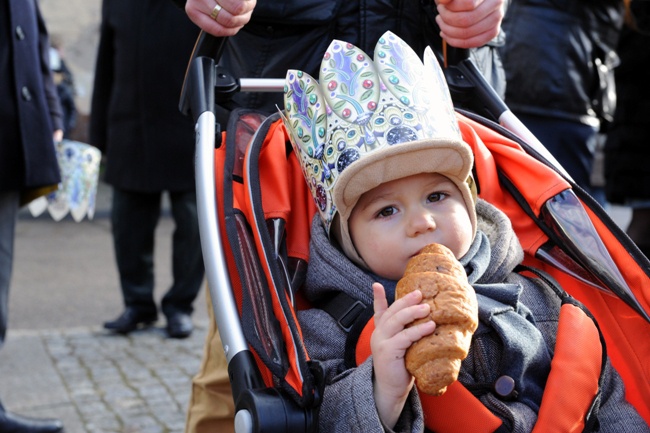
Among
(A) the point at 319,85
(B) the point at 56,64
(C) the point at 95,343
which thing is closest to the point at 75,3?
(B) the point at 56,64

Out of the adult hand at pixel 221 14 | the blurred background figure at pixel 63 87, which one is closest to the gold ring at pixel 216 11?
the adult hand at pixel 221 14

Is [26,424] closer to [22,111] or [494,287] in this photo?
[22,111]

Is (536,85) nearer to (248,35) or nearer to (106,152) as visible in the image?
(248,35)

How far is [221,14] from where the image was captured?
7.09 feet

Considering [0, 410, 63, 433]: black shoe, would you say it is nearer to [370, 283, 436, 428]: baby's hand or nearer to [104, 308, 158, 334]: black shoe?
[104, 308, 158, 334]: black shoe

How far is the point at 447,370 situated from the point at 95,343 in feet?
11.2

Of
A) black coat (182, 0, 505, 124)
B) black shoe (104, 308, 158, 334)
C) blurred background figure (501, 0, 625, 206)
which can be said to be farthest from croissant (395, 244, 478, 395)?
black shoe (104, 308, 158, 334)

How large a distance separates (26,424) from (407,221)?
2.05 meters

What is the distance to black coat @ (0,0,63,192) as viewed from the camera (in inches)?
131

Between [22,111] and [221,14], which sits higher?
[221,14]

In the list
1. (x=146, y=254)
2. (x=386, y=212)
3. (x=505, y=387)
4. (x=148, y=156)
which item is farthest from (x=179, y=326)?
(x=505, y=387)

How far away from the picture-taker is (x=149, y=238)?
4.96 metres

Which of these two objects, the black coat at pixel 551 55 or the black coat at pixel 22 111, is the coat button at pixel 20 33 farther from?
the black coat at pixel 551 55

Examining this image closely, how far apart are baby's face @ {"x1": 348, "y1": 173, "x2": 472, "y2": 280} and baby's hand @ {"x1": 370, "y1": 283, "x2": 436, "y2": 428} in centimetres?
21
